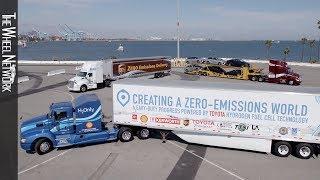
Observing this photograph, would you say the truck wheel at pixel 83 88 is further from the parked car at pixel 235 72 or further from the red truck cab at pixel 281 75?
the red truck cab at pixel 281 75

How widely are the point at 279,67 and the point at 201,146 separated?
91.4ft

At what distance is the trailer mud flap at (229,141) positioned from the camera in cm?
1936

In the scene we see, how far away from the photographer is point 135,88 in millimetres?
21141

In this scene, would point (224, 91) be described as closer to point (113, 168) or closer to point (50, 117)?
point (113, 168)

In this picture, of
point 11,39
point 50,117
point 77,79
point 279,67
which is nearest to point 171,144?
point 50,117

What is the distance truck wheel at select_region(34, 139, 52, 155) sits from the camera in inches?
766

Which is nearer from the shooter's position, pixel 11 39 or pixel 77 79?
pixel 11 39

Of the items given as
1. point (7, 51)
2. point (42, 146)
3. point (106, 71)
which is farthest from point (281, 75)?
point (42, 146)

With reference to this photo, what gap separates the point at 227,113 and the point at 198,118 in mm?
1633

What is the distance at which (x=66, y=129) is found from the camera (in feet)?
66.5

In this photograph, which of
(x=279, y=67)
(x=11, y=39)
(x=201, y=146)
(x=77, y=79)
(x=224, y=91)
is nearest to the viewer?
(x=224, y=91)

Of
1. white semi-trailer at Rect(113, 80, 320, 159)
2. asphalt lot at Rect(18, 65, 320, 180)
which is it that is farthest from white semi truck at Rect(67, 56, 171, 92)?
asphalt lot at Rect(18, 65, 320, 180)

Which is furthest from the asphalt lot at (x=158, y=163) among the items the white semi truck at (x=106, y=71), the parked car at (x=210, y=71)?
the parked car at (x=210, y=71)

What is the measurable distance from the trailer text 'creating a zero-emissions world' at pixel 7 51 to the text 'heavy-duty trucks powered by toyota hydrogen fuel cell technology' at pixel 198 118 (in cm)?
1744
